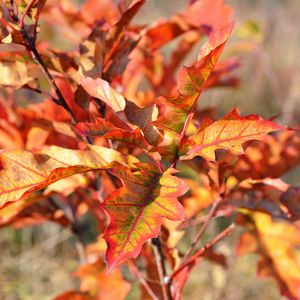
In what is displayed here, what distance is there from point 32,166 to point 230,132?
231 mm

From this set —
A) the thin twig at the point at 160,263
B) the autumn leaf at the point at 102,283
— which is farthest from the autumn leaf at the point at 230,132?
the autumn leaf at the point at 102,283

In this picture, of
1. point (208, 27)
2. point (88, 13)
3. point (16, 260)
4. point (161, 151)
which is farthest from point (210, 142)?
point (16, 260)

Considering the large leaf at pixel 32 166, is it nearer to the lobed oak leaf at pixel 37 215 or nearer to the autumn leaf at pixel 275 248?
the lobed oak leaf at pixel 37 215

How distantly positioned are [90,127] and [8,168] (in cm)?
10

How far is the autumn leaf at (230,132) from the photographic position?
0.60 metres

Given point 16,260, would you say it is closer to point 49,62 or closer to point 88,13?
point 88,13

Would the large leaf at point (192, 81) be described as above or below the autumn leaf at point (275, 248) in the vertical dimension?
above

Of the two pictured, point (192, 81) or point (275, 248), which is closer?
point (192, 81)

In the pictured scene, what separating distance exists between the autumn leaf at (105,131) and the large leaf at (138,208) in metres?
0.04

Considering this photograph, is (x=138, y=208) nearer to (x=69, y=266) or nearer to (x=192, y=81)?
(x=192, y=81)

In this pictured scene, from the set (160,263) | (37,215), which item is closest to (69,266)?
(37,215)

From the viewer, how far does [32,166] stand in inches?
23.3

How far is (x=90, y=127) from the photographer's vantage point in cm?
60

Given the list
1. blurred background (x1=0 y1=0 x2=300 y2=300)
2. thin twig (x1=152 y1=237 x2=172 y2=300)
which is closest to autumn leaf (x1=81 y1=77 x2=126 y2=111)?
thin twig (x1=152 y1=237 x2=172 y2=300)
